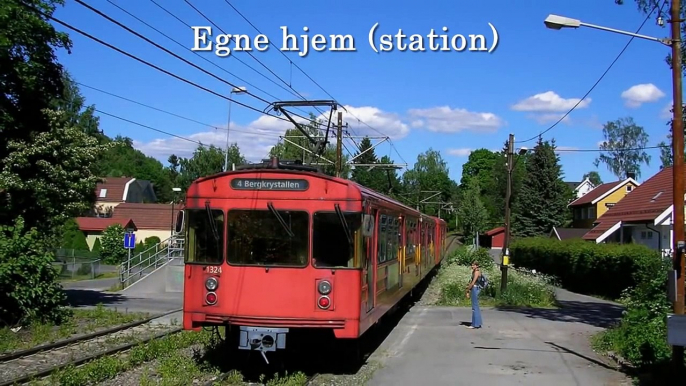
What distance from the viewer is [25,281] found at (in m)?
15.4

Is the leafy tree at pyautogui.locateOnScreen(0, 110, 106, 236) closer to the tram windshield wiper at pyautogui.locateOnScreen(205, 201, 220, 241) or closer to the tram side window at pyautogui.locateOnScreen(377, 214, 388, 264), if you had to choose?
the tram windshield wiper at pyautogui.locateOnScreen(205, 201, 220, 241)

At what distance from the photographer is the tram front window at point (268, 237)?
31.4 ft

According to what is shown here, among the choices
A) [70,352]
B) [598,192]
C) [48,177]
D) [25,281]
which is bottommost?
[70,352]

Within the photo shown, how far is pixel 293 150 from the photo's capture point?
2798 inches

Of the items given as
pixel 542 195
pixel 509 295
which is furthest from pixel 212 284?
pixel 542 195

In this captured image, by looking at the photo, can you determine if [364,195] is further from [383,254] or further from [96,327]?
[96,327]

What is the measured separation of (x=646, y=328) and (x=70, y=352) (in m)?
10.3

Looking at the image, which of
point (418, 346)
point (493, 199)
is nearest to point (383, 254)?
point (418, 346)

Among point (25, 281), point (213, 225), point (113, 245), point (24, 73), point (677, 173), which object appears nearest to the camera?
point (213, 225)

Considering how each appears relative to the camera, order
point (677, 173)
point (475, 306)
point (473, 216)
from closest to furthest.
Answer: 1. point (677, 173)
2. point (475, 306)
3. point (473, 216)

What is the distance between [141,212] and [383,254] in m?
60.1

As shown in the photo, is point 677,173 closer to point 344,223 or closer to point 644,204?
point 344,223

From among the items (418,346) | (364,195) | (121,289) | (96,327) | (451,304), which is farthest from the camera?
(121,289)

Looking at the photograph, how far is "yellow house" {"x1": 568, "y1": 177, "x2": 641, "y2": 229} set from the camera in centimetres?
5906
